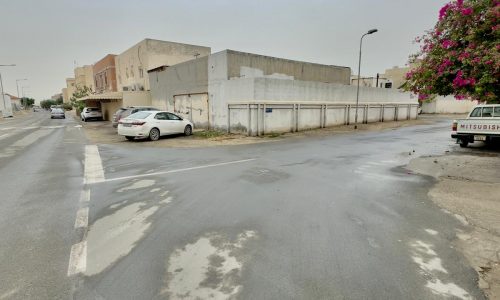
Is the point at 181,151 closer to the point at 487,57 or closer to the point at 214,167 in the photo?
the point at 214,167

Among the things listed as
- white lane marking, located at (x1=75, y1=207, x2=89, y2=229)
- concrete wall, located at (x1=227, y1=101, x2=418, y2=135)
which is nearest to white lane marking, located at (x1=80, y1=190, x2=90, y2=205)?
white lane marking, located at (x1=75, y1=207, x2=89, y2=229)

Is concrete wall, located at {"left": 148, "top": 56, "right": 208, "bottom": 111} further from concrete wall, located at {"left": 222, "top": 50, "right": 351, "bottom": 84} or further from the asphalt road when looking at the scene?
the asphalt road

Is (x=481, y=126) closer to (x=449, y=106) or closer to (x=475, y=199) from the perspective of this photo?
(x=475, y=199)

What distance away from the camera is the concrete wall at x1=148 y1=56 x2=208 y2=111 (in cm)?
1900

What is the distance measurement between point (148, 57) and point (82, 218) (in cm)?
2714

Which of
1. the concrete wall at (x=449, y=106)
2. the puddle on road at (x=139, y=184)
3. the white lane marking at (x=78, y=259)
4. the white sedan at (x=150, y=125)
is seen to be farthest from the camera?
the concrete wall at (x=449, y=106)

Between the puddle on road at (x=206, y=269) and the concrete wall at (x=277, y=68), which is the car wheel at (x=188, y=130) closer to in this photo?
the concrete wall at (x=277, y=68)

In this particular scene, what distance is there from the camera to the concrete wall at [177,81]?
62.3 ft

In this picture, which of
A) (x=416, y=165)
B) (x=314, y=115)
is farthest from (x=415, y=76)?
(x=314, y=115)

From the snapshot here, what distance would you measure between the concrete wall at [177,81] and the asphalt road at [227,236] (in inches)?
507

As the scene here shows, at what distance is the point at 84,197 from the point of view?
5.43 meters

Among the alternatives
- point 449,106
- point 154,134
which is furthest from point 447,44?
point 449,106

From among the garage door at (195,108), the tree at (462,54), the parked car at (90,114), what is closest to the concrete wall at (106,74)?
the parked car at (90,114)

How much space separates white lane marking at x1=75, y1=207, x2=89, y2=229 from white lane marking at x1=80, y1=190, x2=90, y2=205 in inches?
15.8
